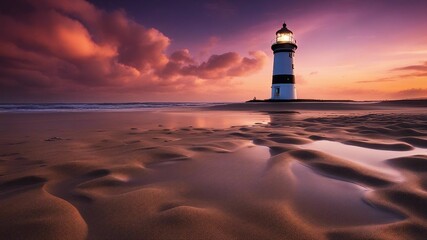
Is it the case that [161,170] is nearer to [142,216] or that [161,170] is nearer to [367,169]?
[142,216]

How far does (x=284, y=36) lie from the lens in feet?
74.0

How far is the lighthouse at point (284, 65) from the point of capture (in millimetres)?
22094

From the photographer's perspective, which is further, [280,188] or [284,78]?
[284,78]

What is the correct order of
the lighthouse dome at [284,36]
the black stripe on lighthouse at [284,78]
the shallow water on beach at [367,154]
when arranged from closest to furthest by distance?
the shallow water on beach at [367,154] → the black stripe on lighthouse at [284,78] → the lighthouse dome at [284,36]

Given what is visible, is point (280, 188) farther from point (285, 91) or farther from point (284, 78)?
point (284, 78)

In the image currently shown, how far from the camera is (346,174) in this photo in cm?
185

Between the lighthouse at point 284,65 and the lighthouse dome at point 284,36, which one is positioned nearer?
the lighthouse at point 284,65

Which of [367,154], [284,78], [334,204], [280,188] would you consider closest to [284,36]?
[284,78]

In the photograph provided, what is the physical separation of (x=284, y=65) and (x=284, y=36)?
2.81m

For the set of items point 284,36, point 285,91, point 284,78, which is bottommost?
point 285,91

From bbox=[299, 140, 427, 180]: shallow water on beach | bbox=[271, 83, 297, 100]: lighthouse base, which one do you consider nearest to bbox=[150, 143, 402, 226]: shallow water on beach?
bbox=[299, 140, 427, 180]: shallow water on beach

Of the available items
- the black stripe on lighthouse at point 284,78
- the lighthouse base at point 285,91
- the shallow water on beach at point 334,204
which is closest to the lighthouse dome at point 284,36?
the black stripe on lighthouse at point 284,78

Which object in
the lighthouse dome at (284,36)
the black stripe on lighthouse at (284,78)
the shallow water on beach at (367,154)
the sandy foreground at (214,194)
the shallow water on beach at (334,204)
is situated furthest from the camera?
the lighthouse dome at (284,36)

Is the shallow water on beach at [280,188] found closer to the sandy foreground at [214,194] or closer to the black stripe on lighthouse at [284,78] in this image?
the sandy foreground at [214,194]
